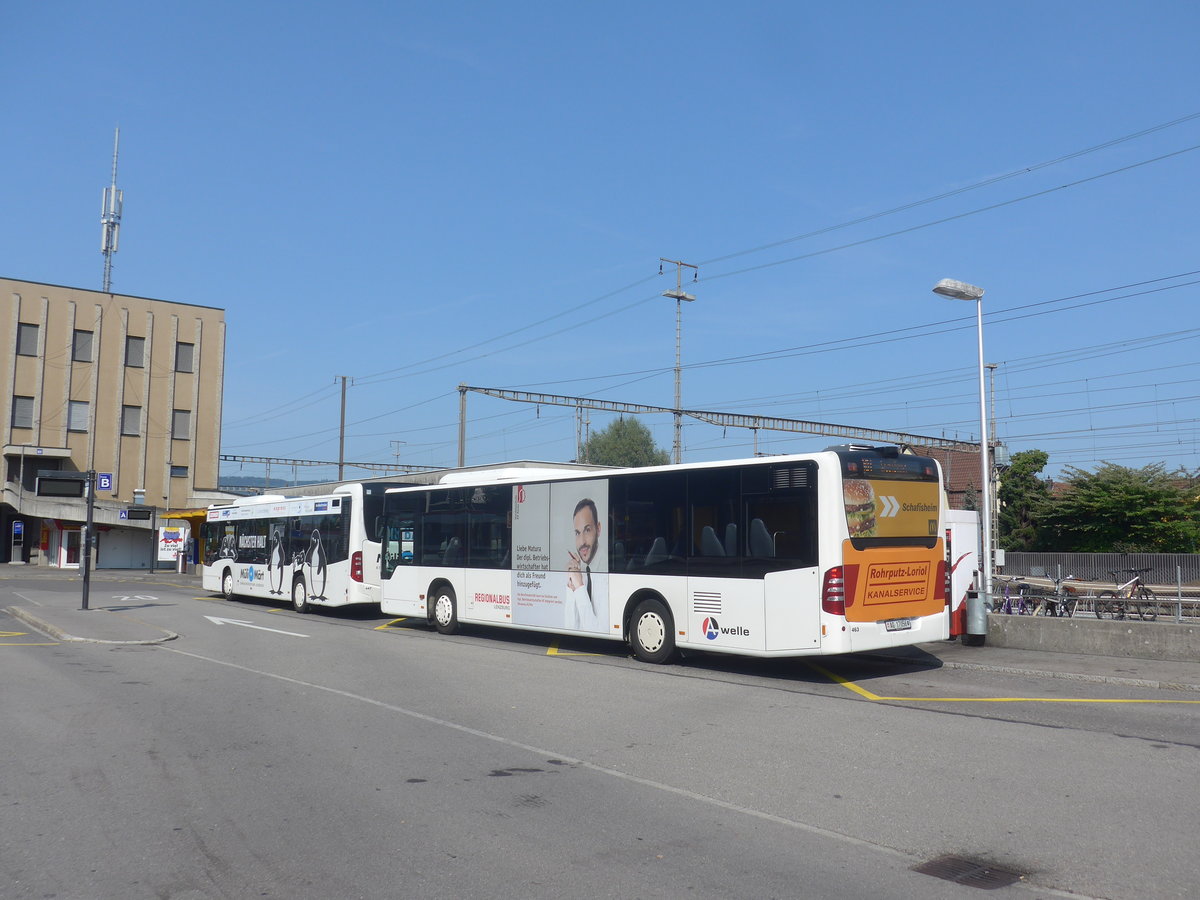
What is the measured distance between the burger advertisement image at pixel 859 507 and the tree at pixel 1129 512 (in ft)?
104

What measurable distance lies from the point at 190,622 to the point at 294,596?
3999 mm

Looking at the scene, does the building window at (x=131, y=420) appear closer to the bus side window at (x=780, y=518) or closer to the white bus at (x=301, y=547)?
the white bus at (x=301, y=547)

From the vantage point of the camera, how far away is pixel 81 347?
61.2 m

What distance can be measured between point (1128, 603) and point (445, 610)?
47.7 feet

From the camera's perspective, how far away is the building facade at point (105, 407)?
57.4 metres

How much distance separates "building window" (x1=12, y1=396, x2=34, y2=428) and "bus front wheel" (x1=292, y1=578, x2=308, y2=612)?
4205 centimetres

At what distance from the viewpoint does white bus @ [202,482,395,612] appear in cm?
2331

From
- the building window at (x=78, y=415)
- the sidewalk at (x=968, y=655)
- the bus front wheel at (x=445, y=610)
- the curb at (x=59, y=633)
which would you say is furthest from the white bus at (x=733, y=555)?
the building window at (x=78, y=415)

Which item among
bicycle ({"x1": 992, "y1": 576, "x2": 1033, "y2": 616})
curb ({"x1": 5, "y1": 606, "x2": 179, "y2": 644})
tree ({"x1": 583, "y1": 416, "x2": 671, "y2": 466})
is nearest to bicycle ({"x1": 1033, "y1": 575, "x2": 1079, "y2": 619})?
bicycle ({"x1": 992, "y1": 576, "x2": 1033, "y2": 616})

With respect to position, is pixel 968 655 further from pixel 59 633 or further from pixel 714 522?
pixel 59 633

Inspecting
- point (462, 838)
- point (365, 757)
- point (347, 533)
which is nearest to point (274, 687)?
point (365, 757)

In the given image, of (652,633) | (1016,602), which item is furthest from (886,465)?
(1016,602)

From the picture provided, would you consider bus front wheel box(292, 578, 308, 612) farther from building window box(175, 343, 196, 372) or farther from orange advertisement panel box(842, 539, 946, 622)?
building window box(175, 343, 196, 372)

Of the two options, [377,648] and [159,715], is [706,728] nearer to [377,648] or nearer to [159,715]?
[159,715]
